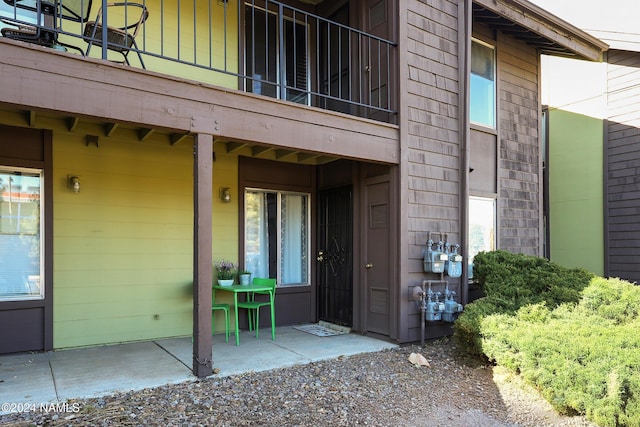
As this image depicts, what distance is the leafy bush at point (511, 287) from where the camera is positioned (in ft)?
15.0

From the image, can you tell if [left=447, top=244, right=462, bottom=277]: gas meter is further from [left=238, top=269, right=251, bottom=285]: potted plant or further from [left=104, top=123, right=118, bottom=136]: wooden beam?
[left=104, top=123, right=118, bottom=136]: wooden beam

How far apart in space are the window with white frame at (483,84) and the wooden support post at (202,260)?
4278mm

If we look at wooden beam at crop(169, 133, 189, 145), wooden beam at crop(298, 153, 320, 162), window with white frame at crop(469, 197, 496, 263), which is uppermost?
wooden beam at crop(169, 133, 189, 145)

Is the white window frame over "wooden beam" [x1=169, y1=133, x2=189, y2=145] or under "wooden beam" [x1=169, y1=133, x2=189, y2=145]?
under

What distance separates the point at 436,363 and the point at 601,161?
6.01 m

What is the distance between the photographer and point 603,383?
3.18 metres

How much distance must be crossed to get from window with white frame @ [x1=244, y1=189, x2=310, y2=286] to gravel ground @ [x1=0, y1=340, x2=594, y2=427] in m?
2.10

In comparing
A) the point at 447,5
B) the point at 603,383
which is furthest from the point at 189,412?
the point at 447,5

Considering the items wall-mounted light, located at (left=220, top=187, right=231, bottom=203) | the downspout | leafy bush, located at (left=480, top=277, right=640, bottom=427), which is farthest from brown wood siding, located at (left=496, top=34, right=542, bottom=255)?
wall-mounted light, located at (left=220, top=187, right=231, bottom=203)

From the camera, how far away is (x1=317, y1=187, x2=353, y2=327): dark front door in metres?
6.05

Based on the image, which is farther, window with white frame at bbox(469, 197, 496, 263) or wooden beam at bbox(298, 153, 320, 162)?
window with white frame at bbox(469, 197, 496, 263)

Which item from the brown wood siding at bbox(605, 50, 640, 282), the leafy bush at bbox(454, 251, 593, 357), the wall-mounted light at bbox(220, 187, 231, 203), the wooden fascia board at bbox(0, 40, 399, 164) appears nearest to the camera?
the wooden fascia board at bbox(0, 40, 399, 164)

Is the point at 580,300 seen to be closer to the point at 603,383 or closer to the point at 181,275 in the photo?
the point at 603,383

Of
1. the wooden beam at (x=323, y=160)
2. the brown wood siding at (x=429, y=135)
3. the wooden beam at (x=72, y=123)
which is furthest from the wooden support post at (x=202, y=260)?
the wooden beam at (x=323, y=160)
